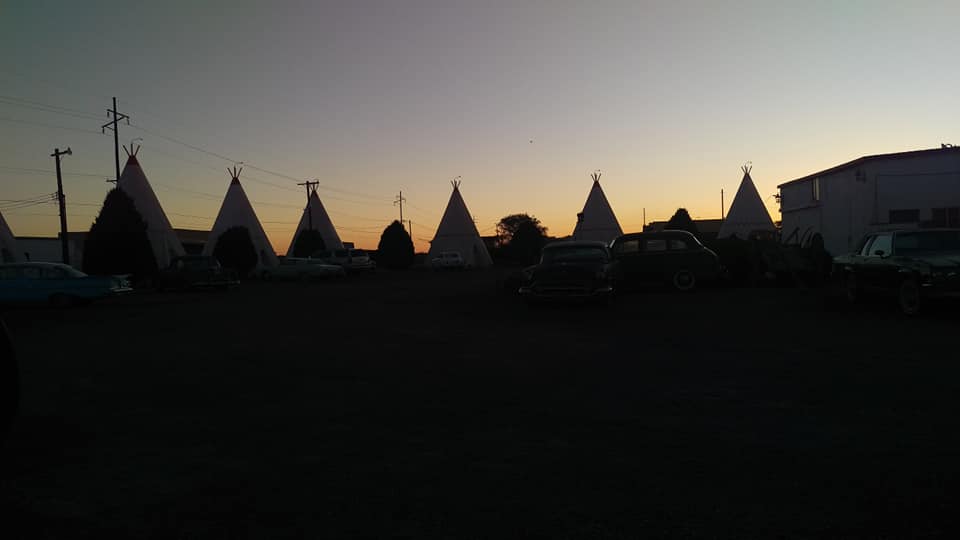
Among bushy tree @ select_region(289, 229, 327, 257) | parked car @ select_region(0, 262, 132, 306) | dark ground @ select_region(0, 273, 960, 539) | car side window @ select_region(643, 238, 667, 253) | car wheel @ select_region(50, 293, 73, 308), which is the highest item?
bushy tree @ select_region(289, 229, 327, 257)

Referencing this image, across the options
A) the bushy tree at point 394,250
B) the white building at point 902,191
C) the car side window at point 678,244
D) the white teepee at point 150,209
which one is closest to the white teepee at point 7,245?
the white teepee at point 150,209

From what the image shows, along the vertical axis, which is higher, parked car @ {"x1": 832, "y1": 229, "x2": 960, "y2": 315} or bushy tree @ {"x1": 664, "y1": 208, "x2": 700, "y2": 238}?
bushy tree @ {"x1": 664, "y1": 208, "x2": 700, "y2": 238}

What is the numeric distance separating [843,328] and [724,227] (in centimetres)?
3352

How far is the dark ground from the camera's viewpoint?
287 centimetres

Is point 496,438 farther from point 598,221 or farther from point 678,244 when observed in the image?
point 598,221

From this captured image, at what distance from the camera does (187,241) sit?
6906cm

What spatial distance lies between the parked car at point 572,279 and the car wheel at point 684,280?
363 cm

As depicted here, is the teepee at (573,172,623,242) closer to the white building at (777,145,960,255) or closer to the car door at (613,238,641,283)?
the white building at (777,145,960,255)

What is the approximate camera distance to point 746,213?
40.4m

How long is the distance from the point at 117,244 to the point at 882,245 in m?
27.5

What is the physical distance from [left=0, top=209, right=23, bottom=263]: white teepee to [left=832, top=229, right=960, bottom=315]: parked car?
41.2 m

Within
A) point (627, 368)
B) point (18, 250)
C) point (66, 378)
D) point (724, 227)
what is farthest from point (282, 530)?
point (18, 250)

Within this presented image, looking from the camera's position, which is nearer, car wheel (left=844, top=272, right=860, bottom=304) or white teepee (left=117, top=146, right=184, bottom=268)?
car wheel (left=844, top=272, right=860, bottom=304)

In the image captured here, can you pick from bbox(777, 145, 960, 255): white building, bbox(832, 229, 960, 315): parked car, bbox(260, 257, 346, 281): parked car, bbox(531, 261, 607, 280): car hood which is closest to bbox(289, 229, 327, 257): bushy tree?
bbox(260, 257, 346, 281): parked car
